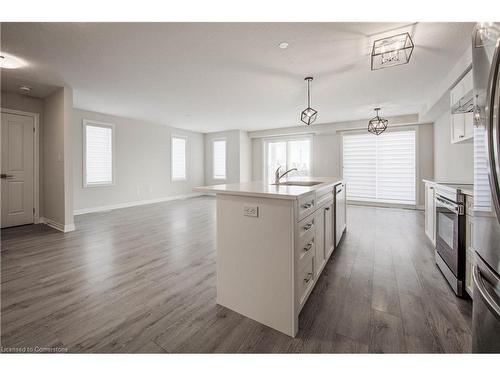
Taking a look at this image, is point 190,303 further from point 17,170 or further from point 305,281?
point 17,170

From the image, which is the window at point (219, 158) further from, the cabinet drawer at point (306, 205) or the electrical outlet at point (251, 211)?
the electrical outlet at point (251, 211)

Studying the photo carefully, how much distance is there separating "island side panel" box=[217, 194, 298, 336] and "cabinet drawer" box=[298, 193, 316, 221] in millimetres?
141

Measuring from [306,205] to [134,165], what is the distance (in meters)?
6.16

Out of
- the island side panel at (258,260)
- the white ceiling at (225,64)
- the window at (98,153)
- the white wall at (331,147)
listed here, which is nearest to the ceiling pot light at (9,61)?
the white ceiling at (225,64)

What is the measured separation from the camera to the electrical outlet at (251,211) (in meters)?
1.54

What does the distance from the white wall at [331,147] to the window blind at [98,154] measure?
4.59 m

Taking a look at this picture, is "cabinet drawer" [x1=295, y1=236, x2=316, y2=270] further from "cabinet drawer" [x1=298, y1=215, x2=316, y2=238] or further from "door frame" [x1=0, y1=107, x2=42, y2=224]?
"door frame" [x1=0, y1=107, x2=42, y2=224]

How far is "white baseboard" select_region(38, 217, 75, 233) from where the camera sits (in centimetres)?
393

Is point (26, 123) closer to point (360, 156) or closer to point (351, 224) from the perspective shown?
point (351, 224)

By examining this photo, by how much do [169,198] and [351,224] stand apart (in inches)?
221

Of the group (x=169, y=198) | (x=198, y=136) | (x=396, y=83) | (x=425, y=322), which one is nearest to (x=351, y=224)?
(x=396, y=83)

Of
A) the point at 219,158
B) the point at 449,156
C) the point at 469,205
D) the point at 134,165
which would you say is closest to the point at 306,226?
the point at 469,205

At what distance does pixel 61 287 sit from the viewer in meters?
2.03
